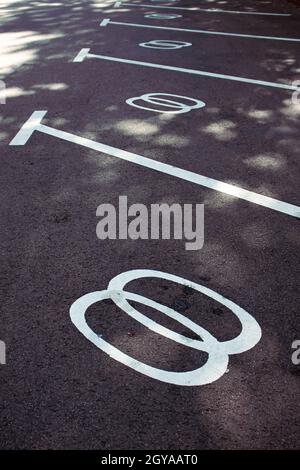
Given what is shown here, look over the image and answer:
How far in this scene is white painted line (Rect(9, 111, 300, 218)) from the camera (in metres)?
5.08

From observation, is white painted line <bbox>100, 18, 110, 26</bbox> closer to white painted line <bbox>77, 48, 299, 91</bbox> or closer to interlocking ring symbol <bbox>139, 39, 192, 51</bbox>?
interlocking ring symbol <bbox>139, 39, 192, 51</bbox>

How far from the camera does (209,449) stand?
271 centimetres

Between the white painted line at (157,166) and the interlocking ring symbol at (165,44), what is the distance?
490cm

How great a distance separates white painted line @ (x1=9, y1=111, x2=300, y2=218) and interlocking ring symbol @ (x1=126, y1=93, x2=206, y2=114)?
1.39 m

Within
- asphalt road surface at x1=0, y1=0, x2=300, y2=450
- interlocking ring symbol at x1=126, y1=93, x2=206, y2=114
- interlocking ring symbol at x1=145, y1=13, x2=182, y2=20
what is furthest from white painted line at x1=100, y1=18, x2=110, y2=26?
interlocking ring symbol at x1=126, y1=93, x2=206, y2=114

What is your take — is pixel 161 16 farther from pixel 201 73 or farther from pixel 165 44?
pixel 201 73

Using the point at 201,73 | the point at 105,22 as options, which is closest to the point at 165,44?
the point at 201,73

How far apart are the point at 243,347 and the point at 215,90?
597cm

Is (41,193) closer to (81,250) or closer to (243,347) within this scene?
(81,250)

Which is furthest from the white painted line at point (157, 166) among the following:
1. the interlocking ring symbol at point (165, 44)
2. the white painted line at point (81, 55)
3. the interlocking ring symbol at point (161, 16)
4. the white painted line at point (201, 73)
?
the interlocking ring symbol at point (161, 16)

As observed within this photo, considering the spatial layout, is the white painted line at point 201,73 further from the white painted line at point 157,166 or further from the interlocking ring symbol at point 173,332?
the interlocking ring symbol at point 173,332

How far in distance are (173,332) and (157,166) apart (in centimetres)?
280

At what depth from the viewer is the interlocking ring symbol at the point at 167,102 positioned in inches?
304
